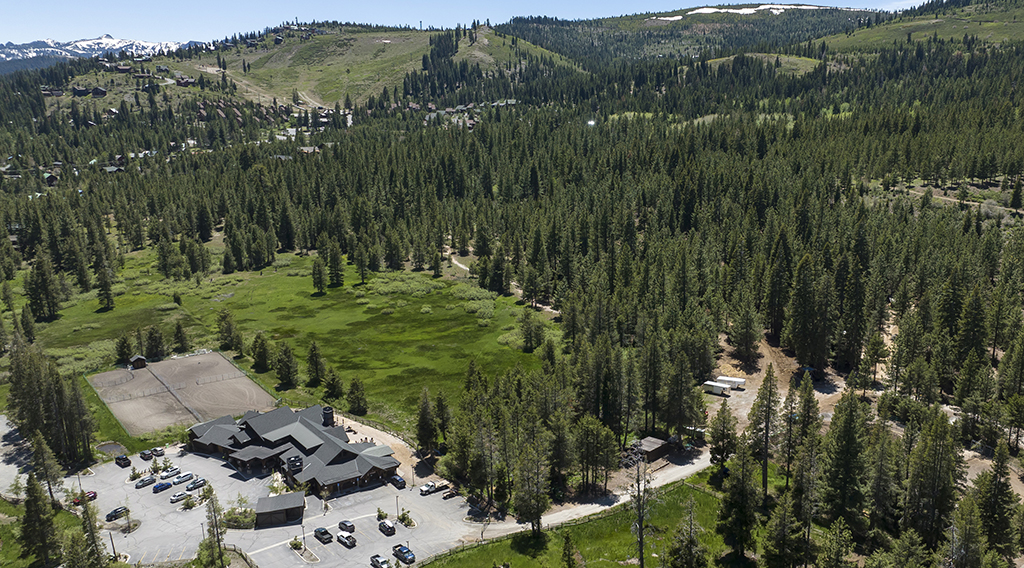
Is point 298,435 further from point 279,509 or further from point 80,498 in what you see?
point 80,498

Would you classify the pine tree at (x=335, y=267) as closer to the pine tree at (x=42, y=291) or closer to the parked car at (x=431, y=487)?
the pine tree at (x=42, y=291)

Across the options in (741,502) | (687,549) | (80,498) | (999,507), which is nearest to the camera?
(687,549)

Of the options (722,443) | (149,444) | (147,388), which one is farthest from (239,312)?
(722,443)

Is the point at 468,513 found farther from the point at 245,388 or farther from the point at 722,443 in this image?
the point at 245,388

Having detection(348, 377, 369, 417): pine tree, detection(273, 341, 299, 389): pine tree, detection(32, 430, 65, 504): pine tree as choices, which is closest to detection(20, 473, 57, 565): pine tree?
detection(32, 430, 65, 504): pine tree

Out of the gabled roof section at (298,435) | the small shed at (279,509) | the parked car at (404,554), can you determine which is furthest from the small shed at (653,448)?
the gabled roof section at (298,435)

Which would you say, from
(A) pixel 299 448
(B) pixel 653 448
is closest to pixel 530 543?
(B) pixel 653 448

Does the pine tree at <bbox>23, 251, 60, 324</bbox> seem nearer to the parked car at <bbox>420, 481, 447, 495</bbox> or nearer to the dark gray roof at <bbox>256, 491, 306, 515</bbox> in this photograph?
the dark gray roof at <bbox>256, 491, 306, 515</bbox>
